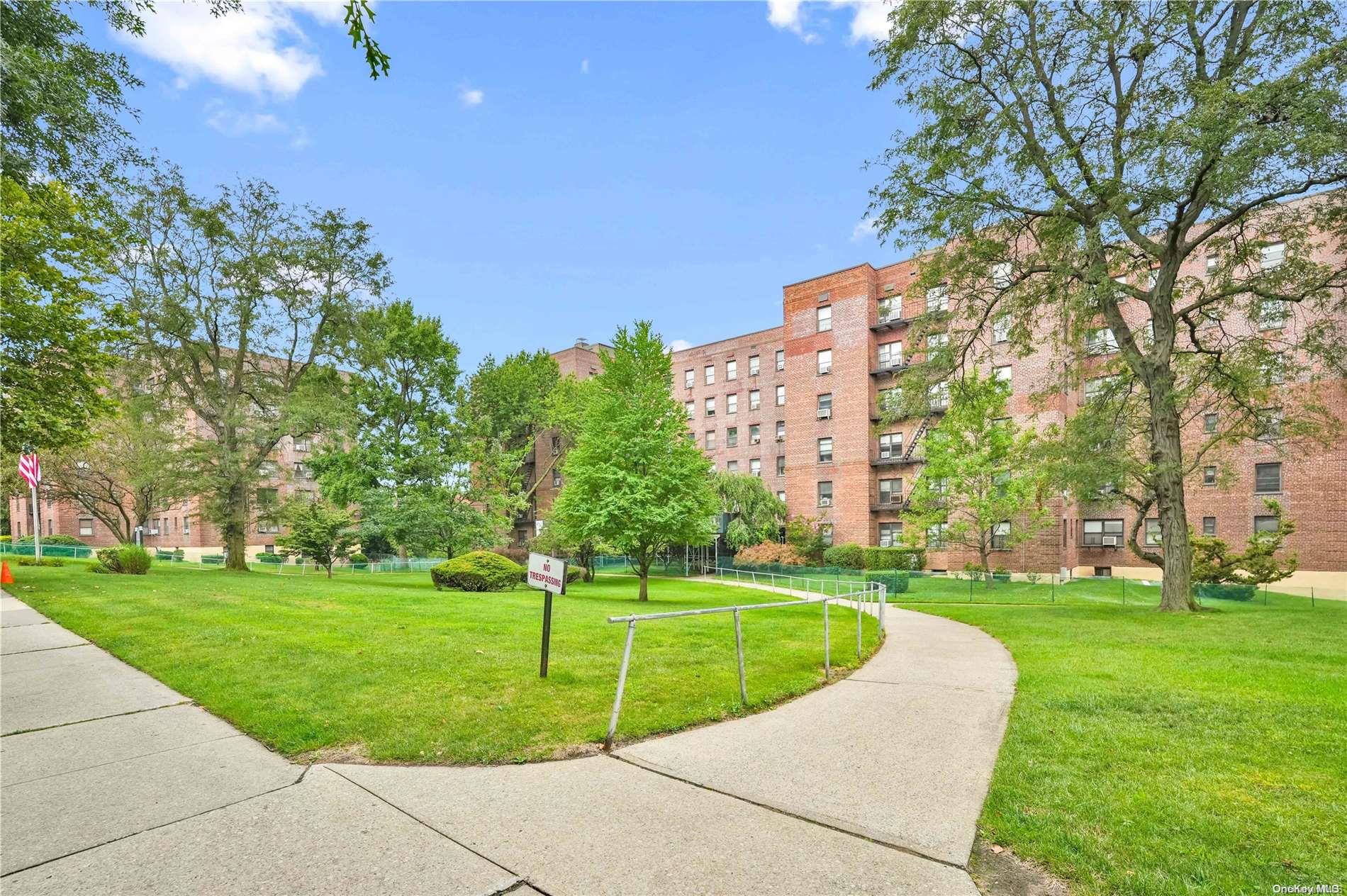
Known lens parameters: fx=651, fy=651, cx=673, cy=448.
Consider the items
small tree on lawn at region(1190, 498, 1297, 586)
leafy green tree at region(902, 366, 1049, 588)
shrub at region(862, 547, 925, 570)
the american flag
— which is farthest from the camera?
shrub at region(862, 547, 925, 570)

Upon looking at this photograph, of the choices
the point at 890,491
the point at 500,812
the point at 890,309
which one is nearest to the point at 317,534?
the point at 500,812

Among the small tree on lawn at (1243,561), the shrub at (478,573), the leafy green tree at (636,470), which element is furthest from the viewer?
the small tree on lawn at (1243,561)

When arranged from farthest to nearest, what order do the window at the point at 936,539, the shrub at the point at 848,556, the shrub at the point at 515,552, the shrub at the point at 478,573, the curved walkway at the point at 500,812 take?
the shrub at the point at 515,552 → the shrub at the point at 848,556 → the window at the point at 936,539 → the shrub at the point at 478,573 → the curved walkway at the point at 500,812

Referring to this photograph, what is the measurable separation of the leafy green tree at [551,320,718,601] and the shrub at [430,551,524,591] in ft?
8.34

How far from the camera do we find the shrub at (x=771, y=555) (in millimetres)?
40375

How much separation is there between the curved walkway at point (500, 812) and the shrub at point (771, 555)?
34604 millimetres

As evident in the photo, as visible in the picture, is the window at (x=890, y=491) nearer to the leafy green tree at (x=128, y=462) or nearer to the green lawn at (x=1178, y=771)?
A: the green lawn at (x=1178, y=771)

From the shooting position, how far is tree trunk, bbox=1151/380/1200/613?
16.2 meters

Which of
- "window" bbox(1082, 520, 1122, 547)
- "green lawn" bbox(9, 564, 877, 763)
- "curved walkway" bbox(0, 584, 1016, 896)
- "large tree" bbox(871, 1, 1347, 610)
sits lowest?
"window" bbox(1082, 520, 1122, 547)

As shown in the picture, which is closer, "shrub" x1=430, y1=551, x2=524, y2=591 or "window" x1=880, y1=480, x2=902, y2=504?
"shrub" x1=430, y1=551, x2=524, y2=591

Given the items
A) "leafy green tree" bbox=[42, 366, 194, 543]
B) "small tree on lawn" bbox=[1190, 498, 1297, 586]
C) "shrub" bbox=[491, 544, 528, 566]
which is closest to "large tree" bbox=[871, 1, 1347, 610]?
"small tree on lawn" bbox=[1190, 498, 1297, 586]

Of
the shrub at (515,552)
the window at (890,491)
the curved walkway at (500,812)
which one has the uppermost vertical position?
the window at (890,491)

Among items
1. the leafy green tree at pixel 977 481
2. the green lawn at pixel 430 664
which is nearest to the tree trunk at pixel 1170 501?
the green lawn at pixel 430 664

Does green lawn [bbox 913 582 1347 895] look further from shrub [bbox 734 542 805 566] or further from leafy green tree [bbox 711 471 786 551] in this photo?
leafy green tree [bbox 711 471 786 551]
